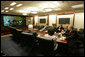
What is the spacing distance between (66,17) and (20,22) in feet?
26.4

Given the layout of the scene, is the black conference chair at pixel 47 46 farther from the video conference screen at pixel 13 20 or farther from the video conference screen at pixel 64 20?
the video conference screen at pixel 13 20

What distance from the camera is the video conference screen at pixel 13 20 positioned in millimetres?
9180

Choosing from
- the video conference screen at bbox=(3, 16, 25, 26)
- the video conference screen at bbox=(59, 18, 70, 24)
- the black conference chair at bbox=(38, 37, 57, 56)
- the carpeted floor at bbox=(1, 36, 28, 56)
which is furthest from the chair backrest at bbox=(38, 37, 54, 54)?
the video conference screen at bbox=(3, 16, 25, 26)

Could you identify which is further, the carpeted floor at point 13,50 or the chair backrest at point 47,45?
the carpeted floor at point 13,50

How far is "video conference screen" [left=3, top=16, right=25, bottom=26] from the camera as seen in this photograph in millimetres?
9180

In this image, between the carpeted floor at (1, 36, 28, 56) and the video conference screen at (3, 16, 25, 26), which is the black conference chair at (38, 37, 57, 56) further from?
the video conference screen at (3, 16, 25, 26)

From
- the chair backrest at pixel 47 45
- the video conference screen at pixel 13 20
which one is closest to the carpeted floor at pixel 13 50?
the chair backrest at pixel 47 45

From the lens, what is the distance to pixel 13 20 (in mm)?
9984

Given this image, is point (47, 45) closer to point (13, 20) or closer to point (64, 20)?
point (64, 20)

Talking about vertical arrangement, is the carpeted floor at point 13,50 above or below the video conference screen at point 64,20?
below

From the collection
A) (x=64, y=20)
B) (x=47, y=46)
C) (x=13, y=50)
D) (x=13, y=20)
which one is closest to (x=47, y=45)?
(x=47, y=46)

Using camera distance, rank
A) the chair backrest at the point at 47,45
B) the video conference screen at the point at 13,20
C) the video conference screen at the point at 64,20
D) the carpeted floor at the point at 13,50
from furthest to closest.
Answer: the video conference screen at the point at 13,20 → the video conference screen at the point at 64,20 → the carpeted floor at the point at 13,50 → the chair backrest at the point at 47,45

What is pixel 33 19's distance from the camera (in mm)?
11109

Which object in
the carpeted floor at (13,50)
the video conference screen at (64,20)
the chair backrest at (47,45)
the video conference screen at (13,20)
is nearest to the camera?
the chair backrest at (47,45)
